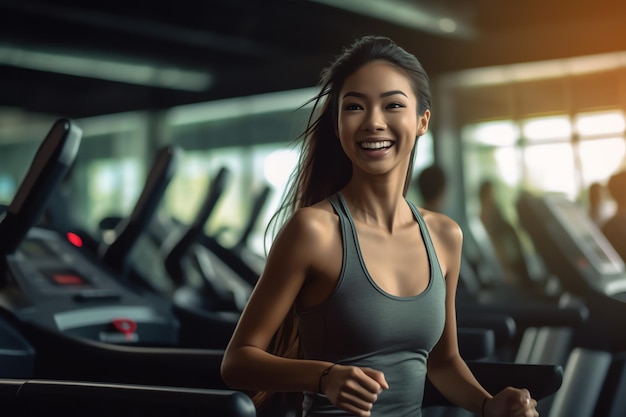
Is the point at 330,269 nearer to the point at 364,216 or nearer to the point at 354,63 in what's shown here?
the point at 364,216

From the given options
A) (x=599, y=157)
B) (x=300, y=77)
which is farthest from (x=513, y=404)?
(x=300, y=77)

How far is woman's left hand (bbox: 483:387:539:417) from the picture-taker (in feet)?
3.56

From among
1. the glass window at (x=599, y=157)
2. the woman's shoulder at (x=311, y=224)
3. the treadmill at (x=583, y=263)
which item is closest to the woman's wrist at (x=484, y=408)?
the woman's shoulder at (x=311, y=224)

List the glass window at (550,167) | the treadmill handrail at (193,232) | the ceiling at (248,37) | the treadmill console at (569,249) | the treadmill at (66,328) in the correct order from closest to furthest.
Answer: the treadmill at (66,328)
the treadmill console at (569,249)
the treadmill handrail at (193,232)
the ceiling at (248,37)
the glass window at (550,167)

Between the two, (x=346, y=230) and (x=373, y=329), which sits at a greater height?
(x=346, y=230)

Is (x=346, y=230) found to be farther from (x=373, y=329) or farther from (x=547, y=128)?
(x=547, y=128)

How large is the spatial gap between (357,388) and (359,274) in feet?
0.55

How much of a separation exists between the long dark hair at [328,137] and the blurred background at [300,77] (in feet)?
22.9

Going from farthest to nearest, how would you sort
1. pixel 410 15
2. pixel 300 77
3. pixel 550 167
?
pixel 300 77 → pixel 550 167 → pixel 410 15

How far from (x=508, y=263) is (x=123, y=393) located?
13.5ft

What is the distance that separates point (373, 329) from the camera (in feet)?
3.41

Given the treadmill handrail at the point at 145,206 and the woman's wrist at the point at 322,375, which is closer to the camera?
the woman's wrist at the point at 322,375

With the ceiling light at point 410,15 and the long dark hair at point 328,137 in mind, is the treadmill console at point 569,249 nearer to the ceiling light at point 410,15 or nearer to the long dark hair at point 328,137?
the long dark hair at point 328,137

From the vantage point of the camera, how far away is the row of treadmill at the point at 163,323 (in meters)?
1.35
